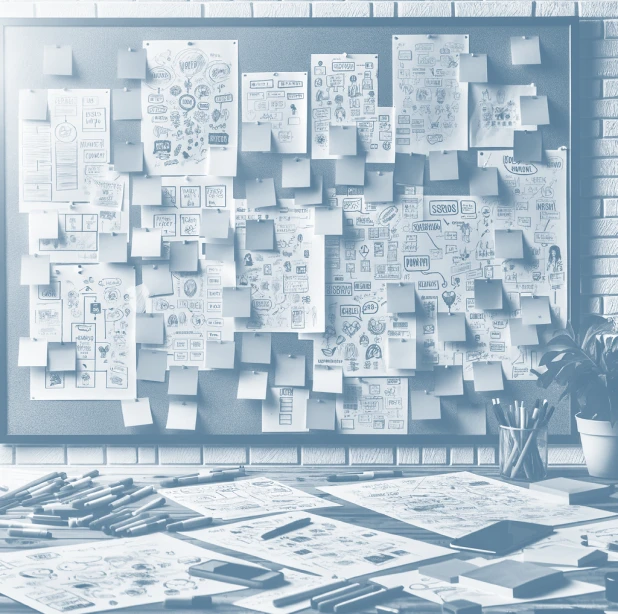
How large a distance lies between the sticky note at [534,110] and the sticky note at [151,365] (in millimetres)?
1184

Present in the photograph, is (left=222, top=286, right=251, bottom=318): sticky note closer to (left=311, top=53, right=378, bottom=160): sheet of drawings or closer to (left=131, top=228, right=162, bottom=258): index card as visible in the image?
(left=131, top=228, right=162, bottom=258): index card

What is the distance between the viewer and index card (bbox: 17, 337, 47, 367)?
2.31 meters

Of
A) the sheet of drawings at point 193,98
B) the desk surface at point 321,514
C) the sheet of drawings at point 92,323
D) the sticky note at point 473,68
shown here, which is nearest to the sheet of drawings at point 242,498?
the desk surface at point 321,514

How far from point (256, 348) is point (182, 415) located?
11.0 inches

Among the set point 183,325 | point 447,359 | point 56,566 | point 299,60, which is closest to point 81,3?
point 299,60

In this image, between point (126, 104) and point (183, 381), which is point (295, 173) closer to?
point (126, 104)

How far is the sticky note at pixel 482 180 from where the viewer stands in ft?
7.51

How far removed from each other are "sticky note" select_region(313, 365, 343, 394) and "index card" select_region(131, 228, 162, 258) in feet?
1.78

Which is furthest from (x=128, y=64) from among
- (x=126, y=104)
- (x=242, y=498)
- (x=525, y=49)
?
(x=242, y=498)

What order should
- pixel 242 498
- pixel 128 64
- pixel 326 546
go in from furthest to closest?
pixel 128 64, pixel 242 498, pixel 326 546

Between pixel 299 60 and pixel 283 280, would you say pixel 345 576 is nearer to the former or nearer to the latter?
pixel 283 280

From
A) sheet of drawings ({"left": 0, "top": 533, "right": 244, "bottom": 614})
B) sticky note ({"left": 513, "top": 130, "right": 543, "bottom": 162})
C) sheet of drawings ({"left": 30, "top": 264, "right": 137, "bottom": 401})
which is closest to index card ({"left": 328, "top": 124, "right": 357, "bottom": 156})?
sticky note ({"left": 513, "top": 130, "right": 543, "bottom": 162})

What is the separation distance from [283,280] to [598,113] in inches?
38.9

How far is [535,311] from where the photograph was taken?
2.30 metres
